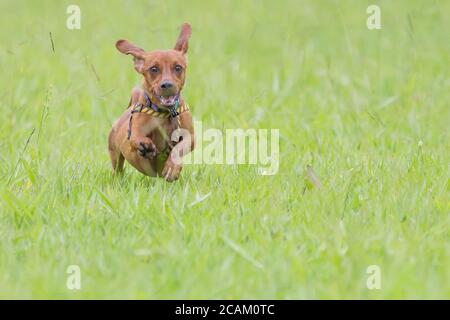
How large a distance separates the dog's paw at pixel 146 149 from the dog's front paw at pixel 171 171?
A: 0.11 m

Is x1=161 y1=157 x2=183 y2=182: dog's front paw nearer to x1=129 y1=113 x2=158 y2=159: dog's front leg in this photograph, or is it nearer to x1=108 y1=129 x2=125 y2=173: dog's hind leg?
x1=129 y1=113 x2=158 y2=159: dog's front leg

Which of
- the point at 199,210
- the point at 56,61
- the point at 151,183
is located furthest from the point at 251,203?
the point at 56,61

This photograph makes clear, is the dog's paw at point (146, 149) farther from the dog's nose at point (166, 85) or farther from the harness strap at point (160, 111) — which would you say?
the dog's nose at point (166, 85)

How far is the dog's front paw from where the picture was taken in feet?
17.5

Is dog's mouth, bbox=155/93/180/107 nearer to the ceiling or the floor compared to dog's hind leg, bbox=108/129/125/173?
nearer to the ceiling

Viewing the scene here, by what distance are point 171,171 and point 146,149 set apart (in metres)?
0.18

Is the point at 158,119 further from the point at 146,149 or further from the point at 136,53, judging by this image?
the point at 136,53

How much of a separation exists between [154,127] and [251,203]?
0.66m

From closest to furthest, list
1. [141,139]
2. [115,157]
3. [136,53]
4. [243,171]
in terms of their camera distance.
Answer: [141,139]
[136,53]
[115,157]
[243,171]

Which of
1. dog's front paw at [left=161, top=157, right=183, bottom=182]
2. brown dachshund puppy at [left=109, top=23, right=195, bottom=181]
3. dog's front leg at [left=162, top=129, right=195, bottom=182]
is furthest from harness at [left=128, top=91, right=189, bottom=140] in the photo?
dog's front paw at [left=161, top=157, right=183, bottom=182]

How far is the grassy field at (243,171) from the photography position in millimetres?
4406

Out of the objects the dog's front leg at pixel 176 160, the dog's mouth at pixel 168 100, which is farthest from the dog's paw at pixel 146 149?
the dog's mouth at pixel 168 100

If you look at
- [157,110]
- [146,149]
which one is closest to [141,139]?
[146,149]

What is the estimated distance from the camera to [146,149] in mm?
5266
